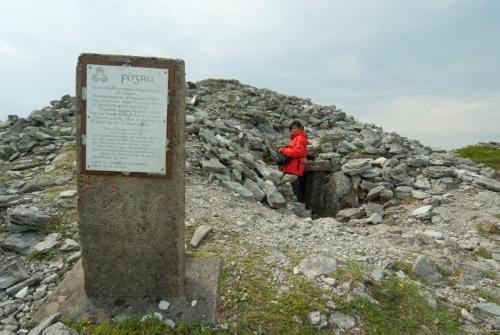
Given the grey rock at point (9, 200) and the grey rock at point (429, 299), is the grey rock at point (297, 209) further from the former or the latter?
the grey rock at point (9, 200)

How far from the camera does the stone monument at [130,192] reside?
3742mm

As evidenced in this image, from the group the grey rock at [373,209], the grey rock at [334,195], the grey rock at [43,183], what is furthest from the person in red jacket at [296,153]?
the grey rock at [43,183]

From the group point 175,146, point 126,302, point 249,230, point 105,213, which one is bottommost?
point 126,302

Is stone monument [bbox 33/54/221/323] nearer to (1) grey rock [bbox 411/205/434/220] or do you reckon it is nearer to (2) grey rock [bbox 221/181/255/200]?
(2) grey rock [bbox 221/181/255/200]

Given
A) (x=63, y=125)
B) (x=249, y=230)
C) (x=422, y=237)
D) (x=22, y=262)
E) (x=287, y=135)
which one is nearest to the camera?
(x=22, y=262)

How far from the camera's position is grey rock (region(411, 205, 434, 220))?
28.4 ft

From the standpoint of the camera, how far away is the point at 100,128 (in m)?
3.82

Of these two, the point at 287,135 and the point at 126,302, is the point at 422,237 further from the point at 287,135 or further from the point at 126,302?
the point at 287,135

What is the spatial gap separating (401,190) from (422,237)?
3.63 meters

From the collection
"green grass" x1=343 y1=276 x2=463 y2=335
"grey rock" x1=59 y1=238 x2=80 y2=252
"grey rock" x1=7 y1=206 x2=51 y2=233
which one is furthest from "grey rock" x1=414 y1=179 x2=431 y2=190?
"grey rock" x1=7 y1=206 x2=51 y2=233

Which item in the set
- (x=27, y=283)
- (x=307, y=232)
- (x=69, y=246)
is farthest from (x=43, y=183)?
(x=307, y=232)

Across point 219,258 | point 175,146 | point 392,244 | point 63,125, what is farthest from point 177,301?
point 63,125

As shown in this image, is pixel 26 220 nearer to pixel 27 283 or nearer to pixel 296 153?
pixel 27 283

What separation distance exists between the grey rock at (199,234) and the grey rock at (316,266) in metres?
1.70
